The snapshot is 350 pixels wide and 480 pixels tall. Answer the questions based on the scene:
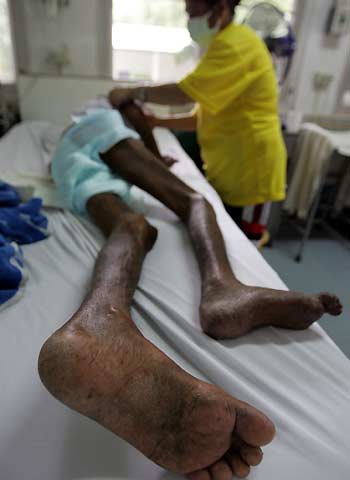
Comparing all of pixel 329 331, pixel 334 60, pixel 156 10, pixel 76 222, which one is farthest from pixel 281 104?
pixel 76 222

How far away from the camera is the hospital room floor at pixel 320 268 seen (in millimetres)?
1667

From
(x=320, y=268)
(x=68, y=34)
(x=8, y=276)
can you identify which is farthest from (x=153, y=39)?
(x=8, y=276)

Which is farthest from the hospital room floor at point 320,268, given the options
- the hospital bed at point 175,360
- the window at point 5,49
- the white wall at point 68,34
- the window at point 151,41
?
the window at point 5,49

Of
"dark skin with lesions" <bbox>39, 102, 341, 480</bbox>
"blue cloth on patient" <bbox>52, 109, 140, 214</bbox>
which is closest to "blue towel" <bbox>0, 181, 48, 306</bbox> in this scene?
"blue cloth on patient" <bbox>52, 109, 140, 214</bbox>

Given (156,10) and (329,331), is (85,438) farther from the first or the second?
(156,10)

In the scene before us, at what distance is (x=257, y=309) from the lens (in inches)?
27.2

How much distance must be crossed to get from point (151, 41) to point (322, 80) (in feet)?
4.44

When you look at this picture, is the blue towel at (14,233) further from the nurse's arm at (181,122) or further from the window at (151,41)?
the window at (151,41)

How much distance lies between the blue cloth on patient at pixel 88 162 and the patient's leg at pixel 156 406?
27.8 inches

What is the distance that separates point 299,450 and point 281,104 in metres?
2.75

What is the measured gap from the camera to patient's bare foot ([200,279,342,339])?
2.21 feet

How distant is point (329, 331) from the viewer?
160 cm

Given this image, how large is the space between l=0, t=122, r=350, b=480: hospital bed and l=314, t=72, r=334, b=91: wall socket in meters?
2.26

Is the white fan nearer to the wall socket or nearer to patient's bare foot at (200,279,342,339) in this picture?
the wall socket
